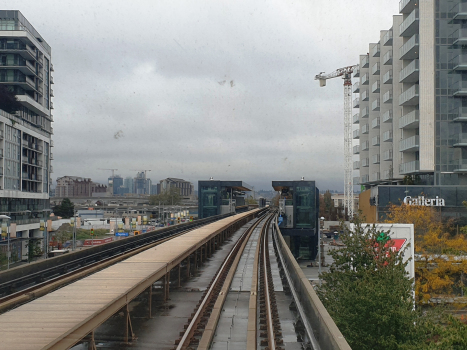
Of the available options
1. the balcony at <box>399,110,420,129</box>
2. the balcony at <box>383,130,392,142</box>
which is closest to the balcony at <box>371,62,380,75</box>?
the balcony at <box>383,130,392,142</box>

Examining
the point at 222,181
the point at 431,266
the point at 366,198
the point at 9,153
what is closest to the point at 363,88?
the point at 366,198

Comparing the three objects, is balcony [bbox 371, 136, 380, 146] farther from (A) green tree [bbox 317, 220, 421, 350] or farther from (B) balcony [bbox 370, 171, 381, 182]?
(A) green tree [bbox 317, 220, 421, 350]

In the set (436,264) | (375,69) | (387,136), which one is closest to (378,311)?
(436,264)

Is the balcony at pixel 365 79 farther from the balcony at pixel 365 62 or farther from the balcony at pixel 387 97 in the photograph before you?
the balcony at pixel 387 97

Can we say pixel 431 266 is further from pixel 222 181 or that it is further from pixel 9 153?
pixel 9 153

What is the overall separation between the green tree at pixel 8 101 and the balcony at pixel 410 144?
44.0m

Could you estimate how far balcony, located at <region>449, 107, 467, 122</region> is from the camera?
37263mm

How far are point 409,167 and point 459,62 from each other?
1038 cm

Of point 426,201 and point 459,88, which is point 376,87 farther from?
point 426,201

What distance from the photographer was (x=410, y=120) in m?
40.6

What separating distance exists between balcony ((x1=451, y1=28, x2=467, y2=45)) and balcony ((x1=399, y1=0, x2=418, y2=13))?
15.2 ft

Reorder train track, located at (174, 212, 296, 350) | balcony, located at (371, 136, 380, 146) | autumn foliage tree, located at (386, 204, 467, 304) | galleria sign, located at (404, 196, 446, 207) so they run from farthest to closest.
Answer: balcony, located at (371, 136, 380, 146)
galleria sign, located at (404, 196, 446, 207)
autumn foliage tree, located at (386, 204, 467, 304)
train track, located at (174, 212, 296, 350)

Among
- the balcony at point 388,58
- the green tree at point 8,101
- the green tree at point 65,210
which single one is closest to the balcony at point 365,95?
the balcony at point 388,58

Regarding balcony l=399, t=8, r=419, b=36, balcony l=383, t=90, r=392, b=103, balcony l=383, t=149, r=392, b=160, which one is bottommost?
balcony l=383, t=149, r=392, b=160
